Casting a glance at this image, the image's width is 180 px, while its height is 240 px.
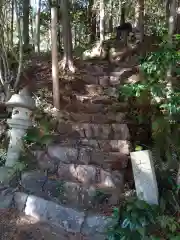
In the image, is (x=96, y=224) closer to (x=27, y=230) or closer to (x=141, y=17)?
(x=27, y=230)

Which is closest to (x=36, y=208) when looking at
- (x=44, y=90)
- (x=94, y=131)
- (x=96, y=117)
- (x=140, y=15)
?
(x=94, y=131)

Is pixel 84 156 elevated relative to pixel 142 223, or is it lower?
elevated

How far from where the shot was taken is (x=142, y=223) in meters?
3.70

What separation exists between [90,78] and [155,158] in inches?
172

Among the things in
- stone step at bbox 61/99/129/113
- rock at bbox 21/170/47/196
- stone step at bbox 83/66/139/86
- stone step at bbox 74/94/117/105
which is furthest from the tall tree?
rock at bbox 21/170/47/196

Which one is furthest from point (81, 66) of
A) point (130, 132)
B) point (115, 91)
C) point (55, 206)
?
point (55, 206)

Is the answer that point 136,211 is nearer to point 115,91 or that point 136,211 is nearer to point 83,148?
point 83,148

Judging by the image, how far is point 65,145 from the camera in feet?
17.9

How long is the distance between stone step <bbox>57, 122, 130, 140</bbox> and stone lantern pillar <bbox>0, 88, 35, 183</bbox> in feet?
3.12

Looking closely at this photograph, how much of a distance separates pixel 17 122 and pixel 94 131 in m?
1.71

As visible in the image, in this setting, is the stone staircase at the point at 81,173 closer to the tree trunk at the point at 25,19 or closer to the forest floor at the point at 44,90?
the forest floor at the point at 44,90

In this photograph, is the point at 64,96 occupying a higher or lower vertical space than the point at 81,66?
lower

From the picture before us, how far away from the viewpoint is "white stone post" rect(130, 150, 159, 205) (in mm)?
4086

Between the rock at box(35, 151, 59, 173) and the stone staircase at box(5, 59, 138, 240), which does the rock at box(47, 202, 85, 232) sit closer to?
the stone staircase at box(5, 59, 138, 240)
